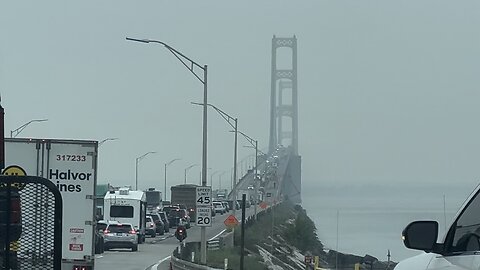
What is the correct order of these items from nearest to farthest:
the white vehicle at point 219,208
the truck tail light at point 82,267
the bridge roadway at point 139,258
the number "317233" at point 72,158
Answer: the truck tail light at point 82,267
the number "317233" at point 72,158
the bridge roadway at point 139,258
the white vehicle at point 219,208

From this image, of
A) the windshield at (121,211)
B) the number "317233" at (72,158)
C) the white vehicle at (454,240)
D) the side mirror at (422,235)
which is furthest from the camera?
the windshield at (121,211)

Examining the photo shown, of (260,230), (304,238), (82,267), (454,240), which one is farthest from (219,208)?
(454,240)

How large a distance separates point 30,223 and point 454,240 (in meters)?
2.41

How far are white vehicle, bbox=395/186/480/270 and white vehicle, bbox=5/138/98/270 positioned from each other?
14.4 metres

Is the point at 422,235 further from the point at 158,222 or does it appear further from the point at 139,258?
the point at 158,222

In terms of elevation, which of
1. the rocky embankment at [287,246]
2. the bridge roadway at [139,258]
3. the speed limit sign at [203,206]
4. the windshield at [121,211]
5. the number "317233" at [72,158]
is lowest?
the bridge roadway at [139,258]

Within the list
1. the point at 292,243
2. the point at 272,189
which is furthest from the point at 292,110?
the point at 292,243

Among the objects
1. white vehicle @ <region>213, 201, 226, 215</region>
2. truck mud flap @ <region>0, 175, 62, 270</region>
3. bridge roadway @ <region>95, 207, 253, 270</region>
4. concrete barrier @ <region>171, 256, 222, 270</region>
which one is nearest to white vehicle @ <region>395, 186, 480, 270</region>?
truck mud flap @ <region>0, 175, 62, 270</region>

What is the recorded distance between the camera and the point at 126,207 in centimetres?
5819

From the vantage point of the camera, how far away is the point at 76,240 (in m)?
20.9

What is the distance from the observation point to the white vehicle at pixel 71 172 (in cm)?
2097

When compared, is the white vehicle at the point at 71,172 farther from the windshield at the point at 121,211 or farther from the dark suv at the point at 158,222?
the dark suv at the point at 158,222

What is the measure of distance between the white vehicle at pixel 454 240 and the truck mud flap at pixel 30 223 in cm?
210

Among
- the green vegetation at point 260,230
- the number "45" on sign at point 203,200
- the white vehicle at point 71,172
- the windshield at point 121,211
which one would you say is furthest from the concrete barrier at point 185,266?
the windshield at point 121,211
